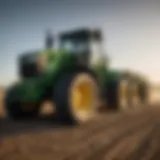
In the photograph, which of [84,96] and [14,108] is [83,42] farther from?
[14,108]

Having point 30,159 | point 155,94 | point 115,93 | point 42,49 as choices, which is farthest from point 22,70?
point 155,94

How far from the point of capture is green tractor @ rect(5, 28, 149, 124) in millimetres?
3293

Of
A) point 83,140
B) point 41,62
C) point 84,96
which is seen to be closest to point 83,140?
point 83,140

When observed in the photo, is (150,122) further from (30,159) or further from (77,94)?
(30,159)

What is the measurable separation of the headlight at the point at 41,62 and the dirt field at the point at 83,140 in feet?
2.04

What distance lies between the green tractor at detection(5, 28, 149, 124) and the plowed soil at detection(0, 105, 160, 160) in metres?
0.22

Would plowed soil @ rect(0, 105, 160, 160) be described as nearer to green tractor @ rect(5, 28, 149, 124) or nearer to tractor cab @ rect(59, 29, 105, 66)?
green tractor @ rect(5, 28, 149, 124)

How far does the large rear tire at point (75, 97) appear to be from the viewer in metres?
3.22

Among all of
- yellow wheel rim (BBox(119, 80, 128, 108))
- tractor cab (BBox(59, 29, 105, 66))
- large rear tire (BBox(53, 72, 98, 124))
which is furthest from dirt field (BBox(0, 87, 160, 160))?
yellow wheel rim (BBox(119, 80, 128, 108))

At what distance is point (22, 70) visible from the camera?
378 cm

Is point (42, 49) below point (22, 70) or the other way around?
the other way around

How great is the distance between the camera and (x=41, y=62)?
144 inches

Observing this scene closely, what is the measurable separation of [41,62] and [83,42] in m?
0.90

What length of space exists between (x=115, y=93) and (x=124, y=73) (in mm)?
641
